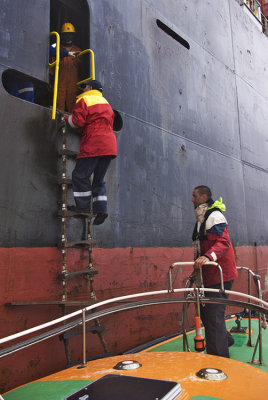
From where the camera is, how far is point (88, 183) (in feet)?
11.1

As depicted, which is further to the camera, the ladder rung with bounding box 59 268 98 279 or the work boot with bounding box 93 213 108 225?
the work boot with bounding box 93 213 108 225

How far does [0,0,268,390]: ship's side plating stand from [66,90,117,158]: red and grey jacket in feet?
0.99

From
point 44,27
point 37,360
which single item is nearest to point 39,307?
point 37,360

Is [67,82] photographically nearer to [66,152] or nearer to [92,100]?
[92,100]

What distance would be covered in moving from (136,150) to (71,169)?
1101mm

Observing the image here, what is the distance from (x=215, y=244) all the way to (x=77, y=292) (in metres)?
1.39

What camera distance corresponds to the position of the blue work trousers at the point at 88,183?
335 cm

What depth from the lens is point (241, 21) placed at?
24.9ft

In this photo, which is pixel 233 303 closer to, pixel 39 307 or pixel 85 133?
pixel 39 307

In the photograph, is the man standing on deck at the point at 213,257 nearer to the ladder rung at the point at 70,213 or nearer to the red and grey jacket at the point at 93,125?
the red and grey jacket at the point at 93,125


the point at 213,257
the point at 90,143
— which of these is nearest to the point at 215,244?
the point at 213,257

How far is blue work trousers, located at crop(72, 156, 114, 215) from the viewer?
11.0 ft

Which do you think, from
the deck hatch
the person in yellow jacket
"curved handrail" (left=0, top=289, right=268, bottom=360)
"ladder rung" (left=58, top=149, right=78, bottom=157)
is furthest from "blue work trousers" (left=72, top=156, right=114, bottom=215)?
the deck hatch

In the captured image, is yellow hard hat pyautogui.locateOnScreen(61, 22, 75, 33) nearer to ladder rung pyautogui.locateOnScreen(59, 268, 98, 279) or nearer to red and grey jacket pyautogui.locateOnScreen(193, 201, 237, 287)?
red and grey jacket pyautogui.locateOnScreen(193, 201, 237, 287)
